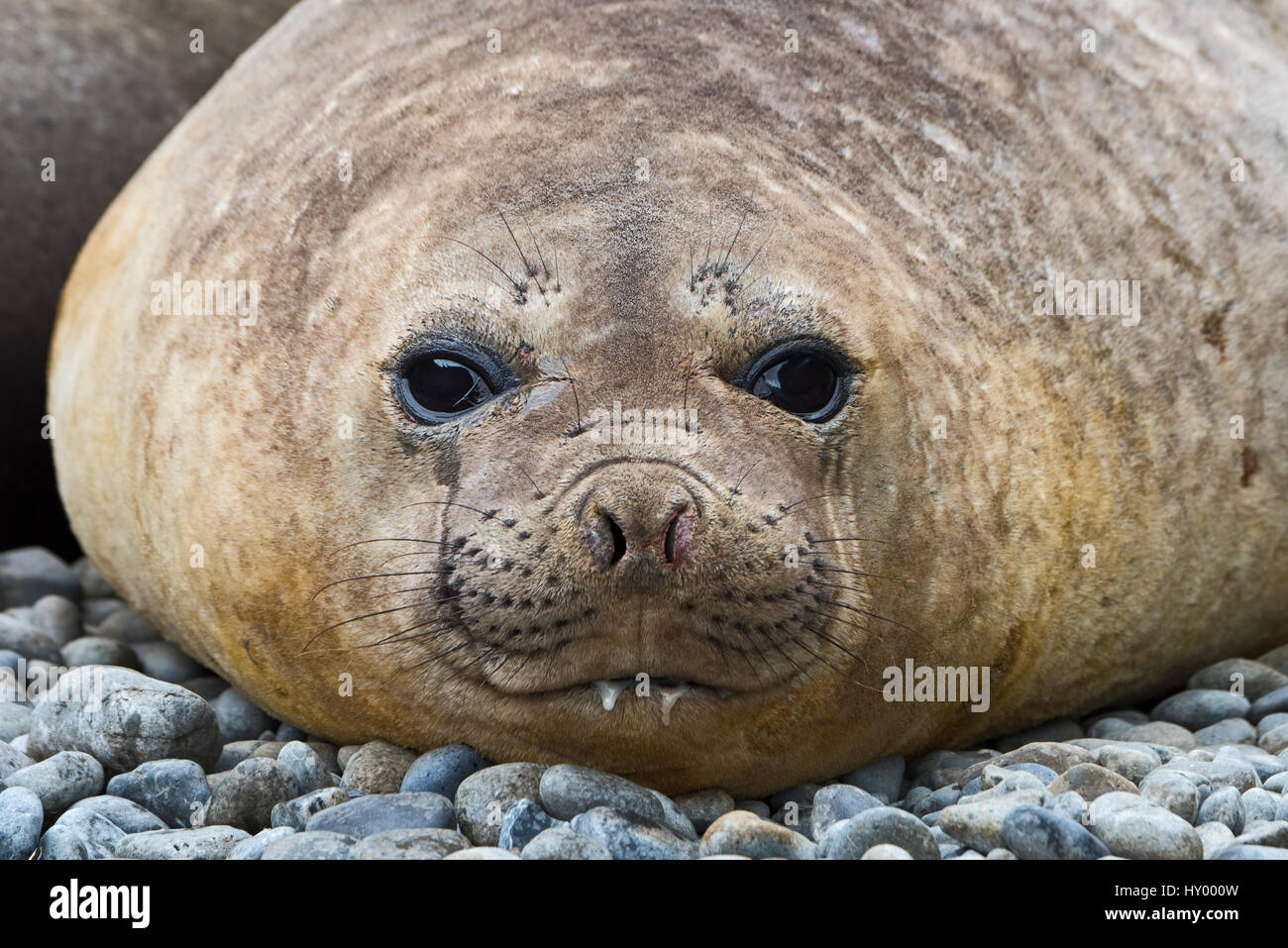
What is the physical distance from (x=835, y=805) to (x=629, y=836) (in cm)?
50

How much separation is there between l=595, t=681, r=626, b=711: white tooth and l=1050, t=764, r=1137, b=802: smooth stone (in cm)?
89

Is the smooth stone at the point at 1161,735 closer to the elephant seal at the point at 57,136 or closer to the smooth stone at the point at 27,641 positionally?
the smooth stone at the point at 27,641

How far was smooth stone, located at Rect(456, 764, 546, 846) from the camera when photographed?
10.2 ft

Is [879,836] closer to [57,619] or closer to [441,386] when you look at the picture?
[441,386]

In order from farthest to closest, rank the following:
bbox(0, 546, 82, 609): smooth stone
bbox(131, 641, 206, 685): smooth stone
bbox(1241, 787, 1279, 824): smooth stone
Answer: bbox(0, 546, 82, 609): smooth stone
bbox(131, 641, 206, 685): smooth stone
bbox(1241, 787, 1279, 824): smooth stone

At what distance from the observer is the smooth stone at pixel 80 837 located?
3.08 m

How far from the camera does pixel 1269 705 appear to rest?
13.0 feet

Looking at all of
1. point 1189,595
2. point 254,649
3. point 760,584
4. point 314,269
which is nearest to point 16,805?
point 254,649

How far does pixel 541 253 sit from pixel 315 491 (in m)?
0.68

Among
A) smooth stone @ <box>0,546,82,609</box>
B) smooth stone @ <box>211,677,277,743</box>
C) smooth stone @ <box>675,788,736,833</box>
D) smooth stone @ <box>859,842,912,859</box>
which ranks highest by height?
smooth stone @ <box>0,546,82,609</box>

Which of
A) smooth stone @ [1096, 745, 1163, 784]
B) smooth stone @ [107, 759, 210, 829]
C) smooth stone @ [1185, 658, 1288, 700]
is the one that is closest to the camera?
smooth stone @ [107, 759, 210, 829]

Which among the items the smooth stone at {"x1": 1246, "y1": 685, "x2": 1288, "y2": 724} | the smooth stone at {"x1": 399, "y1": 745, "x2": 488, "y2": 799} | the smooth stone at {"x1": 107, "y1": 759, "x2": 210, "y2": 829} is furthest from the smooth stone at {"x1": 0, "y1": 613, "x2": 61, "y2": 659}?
the smooth stone at {"x1": 1246, "y1": 685, "x2": 1288, "y2": 724}

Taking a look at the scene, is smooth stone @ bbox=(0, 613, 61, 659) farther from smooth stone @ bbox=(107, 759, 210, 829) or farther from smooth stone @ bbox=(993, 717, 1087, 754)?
smooth stone @ bbox=(993, 717, 1087, 754)

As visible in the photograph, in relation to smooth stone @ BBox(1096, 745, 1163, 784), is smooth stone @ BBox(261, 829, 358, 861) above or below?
below
